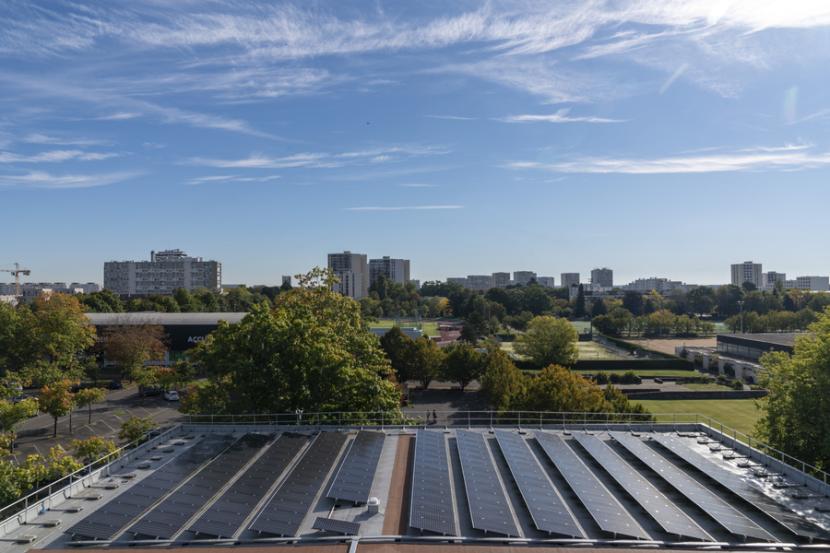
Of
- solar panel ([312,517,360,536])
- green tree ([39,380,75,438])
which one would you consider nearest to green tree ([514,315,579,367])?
green tree ([39,380,75,438])

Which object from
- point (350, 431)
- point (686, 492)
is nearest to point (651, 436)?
point (686, 492)

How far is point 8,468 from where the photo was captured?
1811 centimetres

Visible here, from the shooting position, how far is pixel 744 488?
1369 cm

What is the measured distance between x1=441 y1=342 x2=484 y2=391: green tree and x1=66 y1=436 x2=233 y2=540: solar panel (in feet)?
117

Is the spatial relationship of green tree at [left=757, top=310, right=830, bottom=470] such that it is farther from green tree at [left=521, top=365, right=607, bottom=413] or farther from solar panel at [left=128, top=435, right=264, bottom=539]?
solar panel at [left=128, top=435, right=264, bottom=539]

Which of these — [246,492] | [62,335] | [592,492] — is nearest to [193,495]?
[246,492]

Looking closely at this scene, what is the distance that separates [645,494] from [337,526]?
24.4ft

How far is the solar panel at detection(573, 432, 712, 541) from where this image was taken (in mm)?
11227

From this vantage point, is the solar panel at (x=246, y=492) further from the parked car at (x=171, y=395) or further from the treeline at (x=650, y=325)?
the treeline at (x=650, y=325)

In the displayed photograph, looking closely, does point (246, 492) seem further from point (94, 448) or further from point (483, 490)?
point (94, 448)

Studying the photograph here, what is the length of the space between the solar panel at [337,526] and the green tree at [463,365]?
132 feet

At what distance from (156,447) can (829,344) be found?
2498 centimetres

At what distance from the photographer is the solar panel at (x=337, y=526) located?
11211 mm

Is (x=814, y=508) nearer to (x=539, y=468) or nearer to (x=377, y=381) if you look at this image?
(x=539, y=468)
